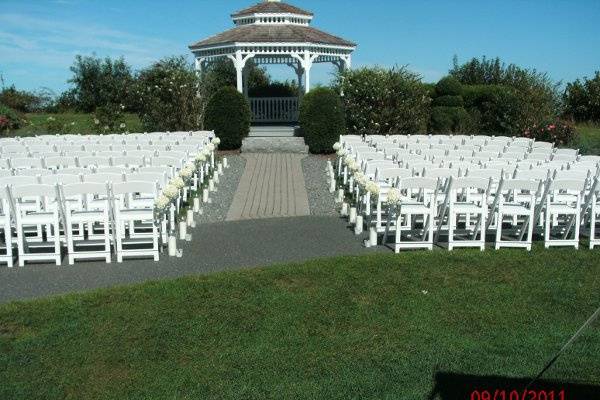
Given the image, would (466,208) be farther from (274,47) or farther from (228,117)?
(274,47)

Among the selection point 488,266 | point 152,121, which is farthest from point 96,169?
point 152,121

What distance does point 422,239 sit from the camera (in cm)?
939

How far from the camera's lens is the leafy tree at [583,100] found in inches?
1251

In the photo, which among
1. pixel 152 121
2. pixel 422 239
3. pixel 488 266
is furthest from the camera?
pixel 152 121

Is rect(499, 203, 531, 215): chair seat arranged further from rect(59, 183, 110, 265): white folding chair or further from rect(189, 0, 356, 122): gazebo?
rect(189, 0, 356, 122): gazebo

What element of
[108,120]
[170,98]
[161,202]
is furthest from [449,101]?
[161,202]

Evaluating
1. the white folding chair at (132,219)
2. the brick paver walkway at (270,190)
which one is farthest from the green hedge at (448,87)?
the white folding chair at (132,219)

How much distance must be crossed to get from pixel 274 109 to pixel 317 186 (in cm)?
1428

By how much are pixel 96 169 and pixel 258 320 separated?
5496mm

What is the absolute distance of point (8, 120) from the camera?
27.8 meters

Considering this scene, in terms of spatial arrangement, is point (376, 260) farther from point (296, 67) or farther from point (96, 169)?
point (296, 67)

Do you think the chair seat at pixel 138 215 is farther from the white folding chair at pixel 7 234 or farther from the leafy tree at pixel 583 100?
the leafy tree at pixel 583 100

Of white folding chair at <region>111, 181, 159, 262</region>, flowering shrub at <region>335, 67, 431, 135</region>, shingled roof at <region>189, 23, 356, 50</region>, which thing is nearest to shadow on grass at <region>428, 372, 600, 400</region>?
white folding chair at <region>111, 181, 159, 262</region>

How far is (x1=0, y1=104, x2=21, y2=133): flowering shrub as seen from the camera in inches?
1069
